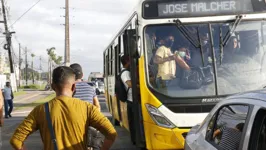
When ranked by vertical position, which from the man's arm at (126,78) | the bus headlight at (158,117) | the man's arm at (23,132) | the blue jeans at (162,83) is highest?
the man's arm at (126,78)

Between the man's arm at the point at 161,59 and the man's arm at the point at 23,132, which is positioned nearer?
the man's arm at the point at 23,132

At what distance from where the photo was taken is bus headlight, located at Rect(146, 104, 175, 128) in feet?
25.6

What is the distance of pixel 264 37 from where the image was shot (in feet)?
26.7

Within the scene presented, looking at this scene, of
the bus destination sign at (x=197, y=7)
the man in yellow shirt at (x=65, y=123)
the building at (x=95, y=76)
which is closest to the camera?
the man in yellow shirt at (x=65, y=123)

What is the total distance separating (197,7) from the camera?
8375 mm

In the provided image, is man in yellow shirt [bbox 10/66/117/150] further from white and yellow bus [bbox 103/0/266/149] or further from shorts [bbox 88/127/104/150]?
white and yellow bus [bbox 103/0/266/149]

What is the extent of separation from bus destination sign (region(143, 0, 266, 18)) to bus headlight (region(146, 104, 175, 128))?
66.2 inches

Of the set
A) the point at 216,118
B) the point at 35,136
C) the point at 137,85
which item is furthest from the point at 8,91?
the point at 216,118

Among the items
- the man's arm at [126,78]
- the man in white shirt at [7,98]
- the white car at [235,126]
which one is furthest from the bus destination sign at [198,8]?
the man in white shirt at [7,98]

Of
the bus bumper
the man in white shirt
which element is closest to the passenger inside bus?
the bus bumper

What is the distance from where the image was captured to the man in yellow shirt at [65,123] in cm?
383

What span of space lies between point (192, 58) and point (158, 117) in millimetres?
1215

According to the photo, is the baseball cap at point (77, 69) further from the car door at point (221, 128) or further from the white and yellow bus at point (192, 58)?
the car door at point (221, 128)

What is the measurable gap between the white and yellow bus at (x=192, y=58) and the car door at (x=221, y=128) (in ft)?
10.3
